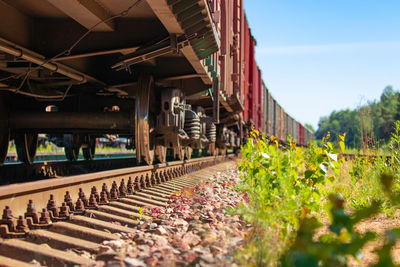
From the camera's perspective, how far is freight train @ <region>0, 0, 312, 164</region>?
3889mm

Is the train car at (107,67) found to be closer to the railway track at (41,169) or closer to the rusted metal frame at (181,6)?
the rusted metal frame at (181,6)

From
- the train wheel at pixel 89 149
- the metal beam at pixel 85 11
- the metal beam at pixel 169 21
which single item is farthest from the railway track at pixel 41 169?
the metal beam at pixel 169 21

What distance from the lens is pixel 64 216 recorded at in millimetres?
2617

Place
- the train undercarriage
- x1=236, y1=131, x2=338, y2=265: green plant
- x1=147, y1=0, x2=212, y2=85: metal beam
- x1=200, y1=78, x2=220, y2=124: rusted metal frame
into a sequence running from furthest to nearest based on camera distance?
1. x1=200, y1=78, x2=220, y2=124: rusted metal frame
2. the train undercarriage
3. x1=147, y1=0, x2=212, y2=85: metal beam
4. x1=236, y1=131, x2=338, y2=265: green plant

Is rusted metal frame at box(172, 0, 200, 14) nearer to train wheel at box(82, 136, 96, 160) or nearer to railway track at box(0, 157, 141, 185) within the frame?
railway track at box(0, 157, 141, 185)

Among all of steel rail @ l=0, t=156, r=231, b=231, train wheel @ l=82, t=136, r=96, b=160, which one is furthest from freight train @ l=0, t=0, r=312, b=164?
steel rail @ l=0, t=156, r=231, b=231

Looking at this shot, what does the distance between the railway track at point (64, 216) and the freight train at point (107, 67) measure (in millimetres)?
1564

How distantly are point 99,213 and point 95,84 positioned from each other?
3434mm

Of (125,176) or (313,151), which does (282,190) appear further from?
(125,176)

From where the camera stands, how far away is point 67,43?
437cm

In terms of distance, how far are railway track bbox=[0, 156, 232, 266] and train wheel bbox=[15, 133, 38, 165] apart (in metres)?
3.03

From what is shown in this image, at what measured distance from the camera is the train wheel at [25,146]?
20.1 feet

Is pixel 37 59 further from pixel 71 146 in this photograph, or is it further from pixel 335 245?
pixel 335 245

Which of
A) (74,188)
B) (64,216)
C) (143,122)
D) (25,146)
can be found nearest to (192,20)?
(143,122)
